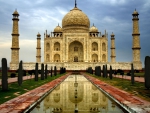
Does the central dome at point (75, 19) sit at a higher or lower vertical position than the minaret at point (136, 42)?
higher

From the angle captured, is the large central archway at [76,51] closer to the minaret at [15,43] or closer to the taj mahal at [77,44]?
the taj mahal at [77,44]

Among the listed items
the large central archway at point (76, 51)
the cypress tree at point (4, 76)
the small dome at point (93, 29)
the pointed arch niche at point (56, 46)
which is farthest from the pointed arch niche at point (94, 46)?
the cypress tree at point (4, 76)

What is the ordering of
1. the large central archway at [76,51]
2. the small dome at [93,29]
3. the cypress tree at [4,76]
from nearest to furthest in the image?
the cypress tree at [4,76] → the large central archway at [76,51] → the small dome at [93,29]

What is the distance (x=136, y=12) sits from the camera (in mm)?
28297

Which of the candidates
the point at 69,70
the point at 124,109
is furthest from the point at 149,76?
the point at 69,70

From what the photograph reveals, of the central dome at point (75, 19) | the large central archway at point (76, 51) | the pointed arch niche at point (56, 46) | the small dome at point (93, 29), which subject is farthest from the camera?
the small dome at point (93, 29)

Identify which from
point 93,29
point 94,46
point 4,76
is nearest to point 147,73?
point 4,76

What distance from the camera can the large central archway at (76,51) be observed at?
33.2 meters

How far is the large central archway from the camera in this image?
33219 mm


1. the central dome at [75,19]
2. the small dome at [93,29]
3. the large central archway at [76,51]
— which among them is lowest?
the large central archway at [76,51]

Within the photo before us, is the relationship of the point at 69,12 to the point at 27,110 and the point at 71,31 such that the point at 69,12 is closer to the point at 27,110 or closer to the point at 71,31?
the point at 71,31

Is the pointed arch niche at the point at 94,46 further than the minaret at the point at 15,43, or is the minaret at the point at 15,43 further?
the pointed arch niche at the point at 94,46

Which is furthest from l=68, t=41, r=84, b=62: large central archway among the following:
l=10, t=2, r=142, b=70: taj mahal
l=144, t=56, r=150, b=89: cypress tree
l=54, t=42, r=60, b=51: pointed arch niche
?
l=144, t=56, r=150, b=89: cypress tree

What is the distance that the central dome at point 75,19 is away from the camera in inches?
1326
